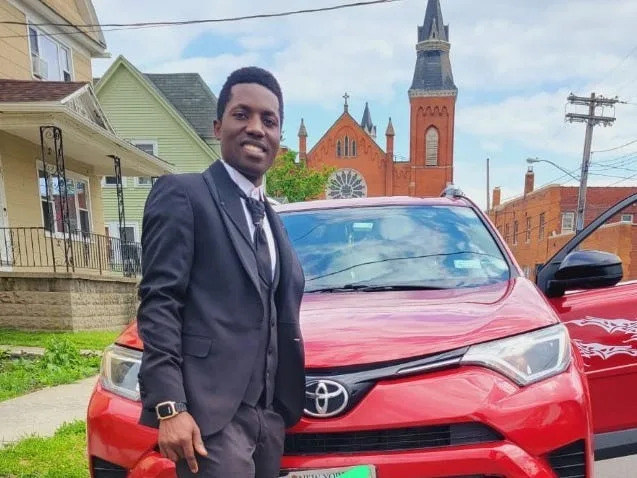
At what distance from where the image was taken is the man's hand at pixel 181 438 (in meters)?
1.51

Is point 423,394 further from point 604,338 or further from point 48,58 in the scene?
point 48,58

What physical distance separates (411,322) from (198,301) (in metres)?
0.87

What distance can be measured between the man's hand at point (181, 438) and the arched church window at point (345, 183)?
59079mm

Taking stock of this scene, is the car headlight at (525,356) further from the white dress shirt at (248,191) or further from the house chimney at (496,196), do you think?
the house chimney at (496,196)

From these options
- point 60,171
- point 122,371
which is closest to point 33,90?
point 60,171

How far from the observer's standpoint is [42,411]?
5.17m

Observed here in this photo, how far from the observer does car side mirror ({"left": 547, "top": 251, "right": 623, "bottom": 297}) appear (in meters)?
2.81

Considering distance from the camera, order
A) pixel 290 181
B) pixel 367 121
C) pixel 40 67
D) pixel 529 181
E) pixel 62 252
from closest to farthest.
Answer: pixel 62 252, pixel 40 67, pixel 290 181, pixel 529 181, pixel 367 121

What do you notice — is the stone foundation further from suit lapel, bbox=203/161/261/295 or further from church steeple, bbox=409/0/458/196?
church steeple, bbox=409/0/458/196

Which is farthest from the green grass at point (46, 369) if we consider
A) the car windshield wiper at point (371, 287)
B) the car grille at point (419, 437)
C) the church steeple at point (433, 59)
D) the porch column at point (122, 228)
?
the church steeple at point (433, 59)

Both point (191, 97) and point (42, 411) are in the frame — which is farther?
point (191, 97)

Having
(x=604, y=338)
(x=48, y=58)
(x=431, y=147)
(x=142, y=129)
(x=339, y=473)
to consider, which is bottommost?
(x=339, y=473)

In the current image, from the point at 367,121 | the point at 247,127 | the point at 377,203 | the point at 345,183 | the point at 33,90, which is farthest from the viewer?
the point at 367,121

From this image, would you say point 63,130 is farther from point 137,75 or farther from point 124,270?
point 137,75
